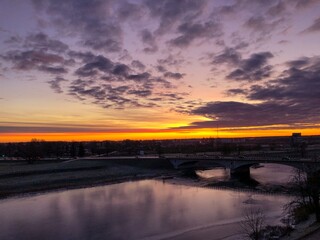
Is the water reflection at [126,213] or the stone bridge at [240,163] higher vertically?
the stone bridge at [240,163]

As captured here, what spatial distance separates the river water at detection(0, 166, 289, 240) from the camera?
29828 mm

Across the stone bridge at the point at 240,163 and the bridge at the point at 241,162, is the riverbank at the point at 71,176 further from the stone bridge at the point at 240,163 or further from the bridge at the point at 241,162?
the bridge at the point at 241,162

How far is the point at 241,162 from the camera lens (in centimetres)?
8000

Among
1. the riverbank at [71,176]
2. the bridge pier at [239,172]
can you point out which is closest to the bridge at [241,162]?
the bridge pier at [239,172]

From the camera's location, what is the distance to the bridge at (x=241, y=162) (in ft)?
208

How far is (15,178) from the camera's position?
7012cm

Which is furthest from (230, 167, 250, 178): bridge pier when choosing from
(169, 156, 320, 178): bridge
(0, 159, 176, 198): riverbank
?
(0, 159, 176, 198): riverbank

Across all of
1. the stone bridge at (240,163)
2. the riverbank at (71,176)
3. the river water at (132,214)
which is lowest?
the river water at (132,214)

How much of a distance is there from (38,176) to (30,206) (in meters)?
31.8

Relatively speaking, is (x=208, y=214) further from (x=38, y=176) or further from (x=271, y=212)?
(x=38, y=176)

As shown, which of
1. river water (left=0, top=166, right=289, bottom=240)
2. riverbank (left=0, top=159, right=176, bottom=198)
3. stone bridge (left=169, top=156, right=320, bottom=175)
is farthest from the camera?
stone bridge (left=169, top=156, right=320, bottom=175)

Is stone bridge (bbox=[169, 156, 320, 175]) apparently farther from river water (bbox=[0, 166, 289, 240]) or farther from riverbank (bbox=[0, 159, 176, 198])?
river water (bbox=[0, 166, 289, 240])

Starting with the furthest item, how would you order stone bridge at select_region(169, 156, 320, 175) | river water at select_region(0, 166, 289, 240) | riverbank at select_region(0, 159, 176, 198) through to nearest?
stone bridge at select_region(169, 156, 320, 175) → riverbank at select_region(0, 159, 176, 198) → river water at select_region(0, 166, 289, 240)

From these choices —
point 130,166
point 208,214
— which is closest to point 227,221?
point 208,214
